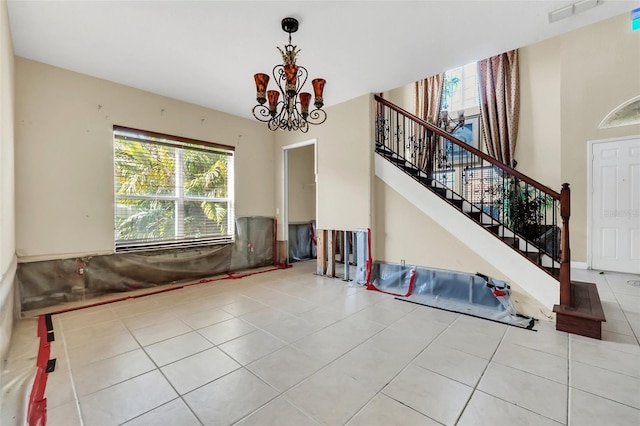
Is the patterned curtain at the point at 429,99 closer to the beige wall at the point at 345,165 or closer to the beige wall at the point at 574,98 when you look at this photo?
the beige wall at the point at 574,98

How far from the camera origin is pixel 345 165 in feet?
15.0

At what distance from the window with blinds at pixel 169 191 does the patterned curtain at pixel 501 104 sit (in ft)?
18.3

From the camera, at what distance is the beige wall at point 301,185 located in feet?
20.5

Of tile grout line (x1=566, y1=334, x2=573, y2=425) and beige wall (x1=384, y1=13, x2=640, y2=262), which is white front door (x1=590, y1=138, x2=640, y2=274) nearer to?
beige wall (x1=384, y1=13, x2=640, y2=262)

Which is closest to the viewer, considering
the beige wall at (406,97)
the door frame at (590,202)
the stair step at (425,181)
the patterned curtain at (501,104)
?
the stair step at (425,181)

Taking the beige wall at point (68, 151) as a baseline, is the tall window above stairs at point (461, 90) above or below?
above

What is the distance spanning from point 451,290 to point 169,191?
4.48m

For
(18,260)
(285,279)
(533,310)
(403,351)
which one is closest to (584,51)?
(533,310)

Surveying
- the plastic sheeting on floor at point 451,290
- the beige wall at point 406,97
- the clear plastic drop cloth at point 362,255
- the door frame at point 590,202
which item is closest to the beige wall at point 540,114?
the door frame at point 590,202

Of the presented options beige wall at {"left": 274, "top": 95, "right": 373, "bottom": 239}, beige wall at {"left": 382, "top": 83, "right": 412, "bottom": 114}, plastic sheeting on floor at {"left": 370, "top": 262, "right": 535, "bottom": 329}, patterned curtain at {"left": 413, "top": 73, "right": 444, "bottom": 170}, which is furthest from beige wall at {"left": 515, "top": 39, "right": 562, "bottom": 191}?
beige wall at {"left": 274, "top": 95, "right": 373, "bottom": 239}

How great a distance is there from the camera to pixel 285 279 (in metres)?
4.59

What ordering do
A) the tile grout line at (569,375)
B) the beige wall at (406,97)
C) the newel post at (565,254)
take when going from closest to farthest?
the tile grout line at (569,375), the newel post at (565,254), the beige wall at (406,97)

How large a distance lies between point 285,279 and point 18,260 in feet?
10.9

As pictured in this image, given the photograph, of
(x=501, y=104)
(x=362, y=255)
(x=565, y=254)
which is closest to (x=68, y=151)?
(x=362, y=255)
